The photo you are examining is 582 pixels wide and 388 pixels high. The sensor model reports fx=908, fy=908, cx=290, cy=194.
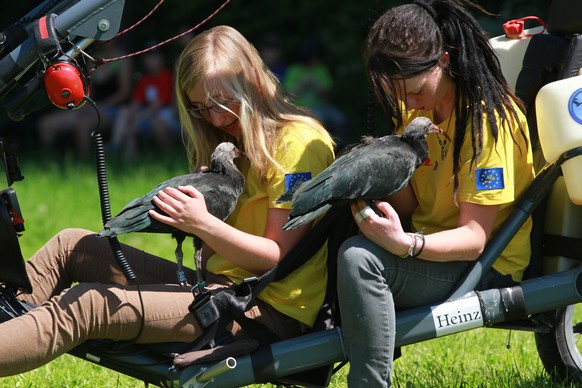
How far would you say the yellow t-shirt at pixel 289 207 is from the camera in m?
3.10

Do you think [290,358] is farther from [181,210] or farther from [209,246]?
[181,210]

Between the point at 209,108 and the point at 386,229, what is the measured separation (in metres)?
0.80

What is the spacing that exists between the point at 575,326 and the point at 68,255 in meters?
2.04

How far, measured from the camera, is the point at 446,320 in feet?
9.79

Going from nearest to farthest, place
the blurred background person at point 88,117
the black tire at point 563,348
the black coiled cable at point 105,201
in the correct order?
1. the black coiled cable at point 105,201
2. the black tire at point 563,348
3. the blurred background person at point 88,117

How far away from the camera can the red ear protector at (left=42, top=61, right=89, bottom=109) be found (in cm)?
289

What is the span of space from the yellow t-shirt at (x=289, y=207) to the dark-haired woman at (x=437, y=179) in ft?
0.78

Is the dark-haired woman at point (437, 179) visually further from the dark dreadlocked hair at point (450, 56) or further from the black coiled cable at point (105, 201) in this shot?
the black coiled cable at point (105, 201)

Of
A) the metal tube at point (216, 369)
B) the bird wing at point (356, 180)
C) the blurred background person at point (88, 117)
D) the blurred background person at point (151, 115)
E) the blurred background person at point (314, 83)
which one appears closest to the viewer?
the bird wing at point (356, 180)

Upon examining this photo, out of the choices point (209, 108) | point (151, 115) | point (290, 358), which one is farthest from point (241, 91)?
point (151, 115)

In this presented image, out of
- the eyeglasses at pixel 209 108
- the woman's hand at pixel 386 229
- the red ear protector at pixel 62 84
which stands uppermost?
the red ear protector at pixel 62 84

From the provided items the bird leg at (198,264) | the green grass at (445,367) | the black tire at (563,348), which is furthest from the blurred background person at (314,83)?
the bird leg at (198,264)

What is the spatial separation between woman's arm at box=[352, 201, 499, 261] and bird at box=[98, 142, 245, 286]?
43cm

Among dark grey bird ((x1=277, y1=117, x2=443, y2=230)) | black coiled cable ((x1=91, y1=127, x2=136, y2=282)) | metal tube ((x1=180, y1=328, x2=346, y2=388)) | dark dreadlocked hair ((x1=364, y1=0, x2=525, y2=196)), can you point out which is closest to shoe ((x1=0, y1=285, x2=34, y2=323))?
black coiled cable ((x1=91, y1=127, x2=136, y2=282))
